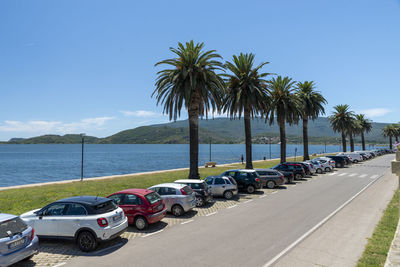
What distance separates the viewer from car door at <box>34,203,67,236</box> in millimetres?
9875

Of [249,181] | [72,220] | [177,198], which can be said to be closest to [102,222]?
[72,220]

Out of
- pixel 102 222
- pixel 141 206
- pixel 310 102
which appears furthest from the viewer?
pixel 310 102

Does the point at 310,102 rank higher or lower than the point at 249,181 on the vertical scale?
higher

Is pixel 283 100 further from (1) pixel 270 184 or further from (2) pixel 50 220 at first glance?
(2) pixel 50 220

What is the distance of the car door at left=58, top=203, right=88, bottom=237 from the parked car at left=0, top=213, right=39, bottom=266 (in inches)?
52.3

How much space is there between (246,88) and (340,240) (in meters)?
22.2

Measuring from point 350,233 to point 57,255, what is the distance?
10.6 metres

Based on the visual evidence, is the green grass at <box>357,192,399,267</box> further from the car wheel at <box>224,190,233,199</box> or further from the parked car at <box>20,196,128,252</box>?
the car wheel at <box>224,190,233,199</box>

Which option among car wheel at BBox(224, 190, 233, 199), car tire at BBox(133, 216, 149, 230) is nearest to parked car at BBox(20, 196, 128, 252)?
car tire at BBox(133, 216, 149, 230)

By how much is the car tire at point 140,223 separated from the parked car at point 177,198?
2380 millimetres

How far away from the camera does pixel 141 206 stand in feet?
39.1

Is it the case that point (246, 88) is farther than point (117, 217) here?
Yes

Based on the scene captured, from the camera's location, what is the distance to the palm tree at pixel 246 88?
30531 mm

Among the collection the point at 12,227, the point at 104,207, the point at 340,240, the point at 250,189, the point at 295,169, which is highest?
the point at 104,207
